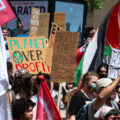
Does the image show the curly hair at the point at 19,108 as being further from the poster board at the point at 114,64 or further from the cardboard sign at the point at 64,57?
the poster board at the point at 114,64

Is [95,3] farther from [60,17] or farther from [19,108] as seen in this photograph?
[19,108]

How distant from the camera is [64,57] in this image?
6.02 metres

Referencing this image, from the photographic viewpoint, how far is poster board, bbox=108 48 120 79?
6.11 metres

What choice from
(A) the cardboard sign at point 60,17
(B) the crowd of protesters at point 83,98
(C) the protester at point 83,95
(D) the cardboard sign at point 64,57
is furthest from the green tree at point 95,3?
(C) the protester at point 83,95

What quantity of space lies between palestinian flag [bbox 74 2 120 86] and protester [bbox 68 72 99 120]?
1.12 m

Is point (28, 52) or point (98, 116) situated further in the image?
point (28, 52)

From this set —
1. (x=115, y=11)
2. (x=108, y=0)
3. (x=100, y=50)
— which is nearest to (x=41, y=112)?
(x=100, y=50)

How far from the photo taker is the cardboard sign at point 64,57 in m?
5.91

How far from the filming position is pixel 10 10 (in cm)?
505

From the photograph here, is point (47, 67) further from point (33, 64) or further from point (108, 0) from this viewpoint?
point (108, 0)

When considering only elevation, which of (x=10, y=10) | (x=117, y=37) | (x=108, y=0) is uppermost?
(x=10, y=10)

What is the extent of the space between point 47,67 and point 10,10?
1.97m

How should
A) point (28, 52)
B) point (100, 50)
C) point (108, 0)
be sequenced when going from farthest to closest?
point (108, 0) → point (28, 52) → point (100, 50)

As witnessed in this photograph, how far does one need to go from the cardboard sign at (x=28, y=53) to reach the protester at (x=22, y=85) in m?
0.95
